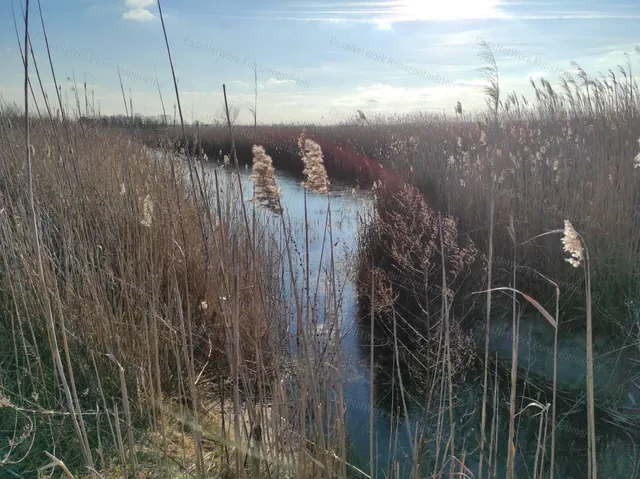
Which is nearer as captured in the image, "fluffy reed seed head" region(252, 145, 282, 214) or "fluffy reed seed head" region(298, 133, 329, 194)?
"fluffy reed seed head" region(252, 145, 282, 214)

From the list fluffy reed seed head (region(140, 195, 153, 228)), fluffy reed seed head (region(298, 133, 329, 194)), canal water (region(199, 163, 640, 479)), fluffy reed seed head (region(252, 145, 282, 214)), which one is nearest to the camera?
fluffy reed seed head (region(252, 145, 282, 214))

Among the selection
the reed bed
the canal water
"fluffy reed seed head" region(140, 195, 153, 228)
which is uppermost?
"fluffy reed seed head" region(140, 195, 153, 228)

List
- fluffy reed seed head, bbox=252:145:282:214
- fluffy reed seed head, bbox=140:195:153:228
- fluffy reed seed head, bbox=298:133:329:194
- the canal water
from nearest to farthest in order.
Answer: fluffy reed seed head, bbox=252:145:282:214 < fluffy reed seed head, bbox=298:133:329:194 < fluffy reed seed head, bbox=140:195:153:228 < the canal water

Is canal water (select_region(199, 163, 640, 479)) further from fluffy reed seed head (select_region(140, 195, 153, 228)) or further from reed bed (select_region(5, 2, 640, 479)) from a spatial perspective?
fluffy reed seed head (select_region(140, 195, 153, 228))

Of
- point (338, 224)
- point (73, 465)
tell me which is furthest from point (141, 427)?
point (338, 224)

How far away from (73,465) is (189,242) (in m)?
1.74

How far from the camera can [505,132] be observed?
609cm

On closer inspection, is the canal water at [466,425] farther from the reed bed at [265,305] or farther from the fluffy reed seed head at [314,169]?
the fluffy reed seed head at [314,169]

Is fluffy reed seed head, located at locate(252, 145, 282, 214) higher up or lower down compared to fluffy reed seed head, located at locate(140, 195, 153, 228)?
higher up

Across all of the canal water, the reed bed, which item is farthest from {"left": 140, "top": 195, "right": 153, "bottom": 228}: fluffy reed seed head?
the canal water

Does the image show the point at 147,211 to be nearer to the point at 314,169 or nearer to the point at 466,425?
the point at 314,169

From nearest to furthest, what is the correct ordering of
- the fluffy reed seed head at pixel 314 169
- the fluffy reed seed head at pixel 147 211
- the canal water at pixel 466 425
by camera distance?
the fluffy reed seed head at pixel 314 169, the fluffy reed seed head at pixel 147 211, the canal water at pixel 466 425

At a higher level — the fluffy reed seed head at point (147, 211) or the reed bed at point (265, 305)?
the fluffy reed seed head at point (147, 211)

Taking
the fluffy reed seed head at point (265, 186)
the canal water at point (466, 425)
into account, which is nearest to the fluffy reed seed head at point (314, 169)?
the fluffy reed seed head at point (265, 186)
